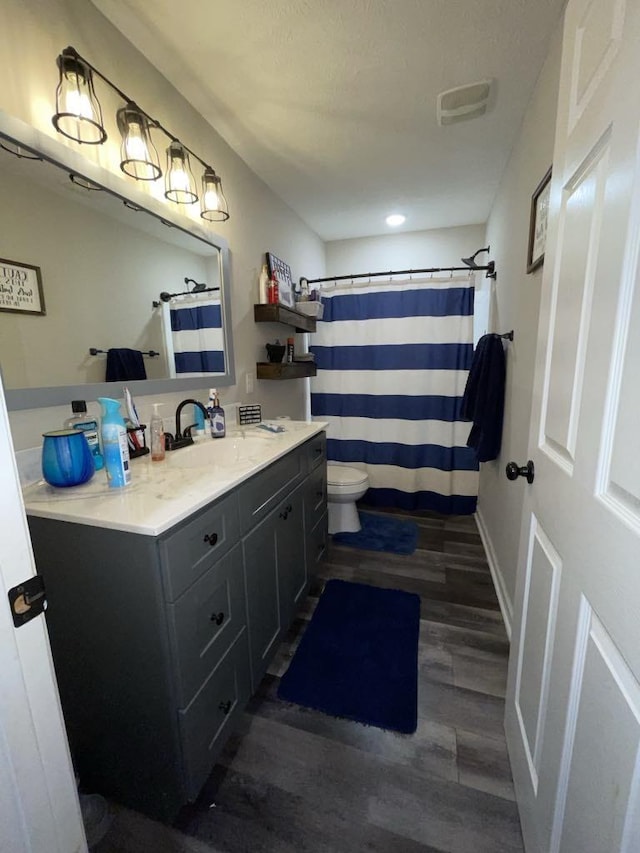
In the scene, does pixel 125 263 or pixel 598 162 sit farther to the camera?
pixel 125 263

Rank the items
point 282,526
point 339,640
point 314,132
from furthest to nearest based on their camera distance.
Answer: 1. point 314,132
2. point 339,640
3. point 282,526

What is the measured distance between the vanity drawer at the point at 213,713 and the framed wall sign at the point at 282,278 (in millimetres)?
1889

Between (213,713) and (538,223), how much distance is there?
2114mm

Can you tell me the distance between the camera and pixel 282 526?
56.7 inches

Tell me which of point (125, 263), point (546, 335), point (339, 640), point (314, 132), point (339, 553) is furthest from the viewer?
point (339, 553)

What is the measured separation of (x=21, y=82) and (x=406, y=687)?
2325 millimetres

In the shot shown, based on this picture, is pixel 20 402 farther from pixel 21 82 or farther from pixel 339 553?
pixel 339 553

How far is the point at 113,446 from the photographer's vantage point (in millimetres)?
974

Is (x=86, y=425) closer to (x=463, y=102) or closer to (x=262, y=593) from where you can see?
(x=262, y=593)

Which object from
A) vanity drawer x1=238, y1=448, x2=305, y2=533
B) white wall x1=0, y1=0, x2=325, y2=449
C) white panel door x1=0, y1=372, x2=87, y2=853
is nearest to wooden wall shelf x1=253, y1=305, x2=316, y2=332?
white wall x1=0, y1=0, x2=325, y2=449

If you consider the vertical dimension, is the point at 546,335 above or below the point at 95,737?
above

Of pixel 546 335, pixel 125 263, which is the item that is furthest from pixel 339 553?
pixel 125 263

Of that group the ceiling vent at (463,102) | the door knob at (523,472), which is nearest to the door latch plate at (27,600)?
the door knob at (523,472)

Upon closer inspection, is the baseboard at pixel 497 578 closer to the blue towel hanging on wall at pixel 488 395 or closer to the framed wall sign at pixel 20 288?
the blue towel hanging on wall at pixel 488 395
